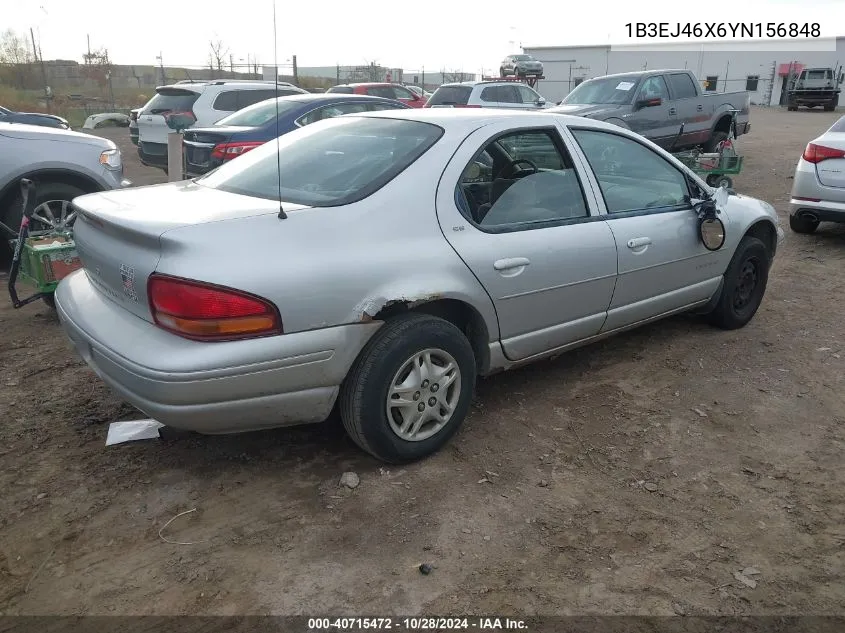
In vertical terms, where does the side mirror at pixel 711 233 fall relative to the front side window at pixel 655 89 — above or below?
below

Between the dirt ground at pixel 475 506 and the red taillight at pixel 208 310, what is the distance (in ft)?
2.62

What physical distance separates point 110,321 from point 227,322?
67 cm

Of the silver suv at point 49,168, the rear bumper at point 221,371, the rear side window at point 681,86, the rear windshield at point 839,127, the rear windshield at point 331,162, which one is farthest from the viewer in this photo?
the rear side window at point 681,86

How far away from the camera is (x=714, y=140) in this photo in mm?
12484

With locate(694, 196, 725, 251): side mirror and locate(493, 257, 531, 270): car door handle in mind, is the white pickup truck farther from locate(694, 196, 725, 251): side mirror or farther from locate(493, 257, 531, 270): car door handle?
locate(493, 257, 531, 270): car door handle

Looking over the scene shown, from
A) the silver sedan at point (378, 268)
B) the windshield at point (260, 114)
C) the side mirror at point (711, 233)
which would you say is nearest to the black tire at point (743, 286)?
the side mirror at point (711, 233)

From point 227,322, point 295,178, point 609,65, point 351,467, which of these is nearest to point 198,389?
point 227,322

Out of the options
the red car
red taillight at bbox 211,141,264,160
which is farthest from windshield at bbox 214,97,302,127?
the red car

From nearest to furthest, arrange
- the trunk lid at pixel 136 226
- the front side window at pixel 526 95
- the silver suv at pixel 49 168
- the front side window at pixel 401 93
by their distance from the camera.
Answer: the trunk lid at pixel 136 226, the silver suv at pixel 49 168, the front side window at pixel 526 95, the front side window at pixel 401 93

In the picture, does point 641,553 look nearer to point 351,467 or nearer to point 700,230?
point 351,467

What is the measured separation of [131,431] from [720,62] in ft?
170

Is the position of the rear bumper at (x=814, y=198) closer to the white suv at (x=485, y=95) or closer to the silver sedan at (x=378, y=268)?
the silver sedan at (x=378, y=268)

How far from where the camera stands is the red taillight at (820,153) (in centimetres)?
682

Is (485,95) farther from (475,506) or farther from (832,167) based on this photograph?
(475,506)
